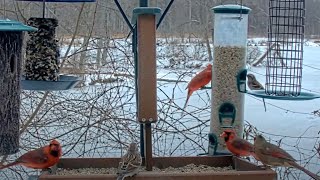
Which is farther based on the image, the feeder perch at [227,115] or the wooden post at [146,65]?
the feeder perch at [227,115]

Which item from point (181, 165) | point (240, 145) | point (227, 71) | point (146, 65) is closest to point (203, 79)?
point (227, 71)

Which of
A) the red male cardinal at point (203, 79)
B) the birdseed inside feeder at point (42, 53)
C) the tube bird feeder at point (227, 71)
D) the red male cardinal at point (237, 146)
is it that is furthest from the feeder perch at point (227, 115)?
the birdseed inside feeder at point (42, 53)

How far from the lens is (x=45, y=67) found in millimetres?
3516

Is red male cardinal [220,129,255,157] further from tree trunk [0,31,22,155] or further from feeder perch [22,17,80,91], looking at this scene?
tree trunk [0,31,22,155]

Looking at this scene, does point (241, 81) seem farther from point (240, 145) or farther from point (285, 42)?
point (285, 42)

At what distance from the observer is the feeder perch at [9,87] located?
298cm

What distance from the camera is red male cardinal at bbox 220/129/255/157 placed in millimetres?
3004

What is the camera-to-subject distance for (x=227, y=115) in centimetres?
345

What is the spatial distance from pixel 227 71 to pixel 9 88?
3.95 ft

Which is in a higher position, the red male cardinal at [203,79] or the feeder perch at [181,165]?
the red male cardinal at [203,79]

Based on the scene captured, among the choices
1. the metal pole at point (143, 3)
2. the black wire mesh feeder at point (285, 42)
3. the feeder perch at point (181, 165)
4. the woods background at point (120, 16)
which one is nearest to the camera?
the feeder perch at point (181, 165)

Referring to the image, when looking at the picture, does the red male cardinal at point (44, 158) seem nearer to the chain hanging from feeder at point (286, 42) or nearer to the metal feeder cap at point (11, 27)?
the metal feeder cap at point (11, 27)

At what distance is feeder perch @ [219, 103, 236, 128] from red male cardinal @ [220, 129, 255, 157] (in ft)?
0.90

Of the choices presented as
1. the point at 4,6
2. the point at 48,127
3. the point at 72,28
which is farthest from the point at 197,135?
the point at 4,6
